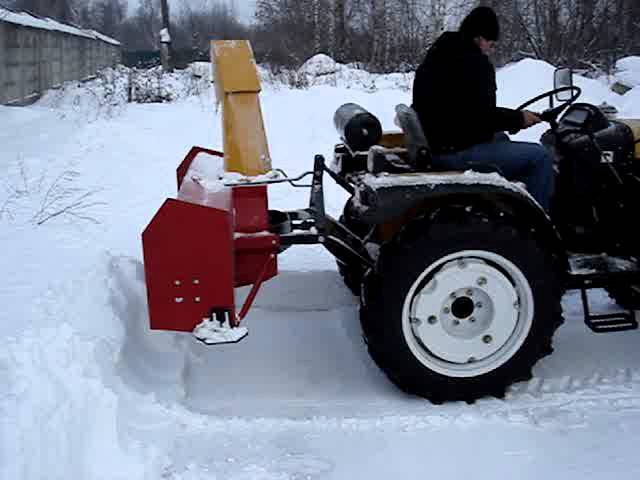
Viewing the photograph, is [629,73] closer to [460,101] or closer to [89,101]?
[460,101]

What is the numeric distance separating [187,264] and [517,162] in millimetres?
1682

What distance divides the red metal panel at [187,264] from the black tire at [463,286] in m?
0.67

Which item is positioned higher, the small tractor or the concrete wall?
the concrete wall

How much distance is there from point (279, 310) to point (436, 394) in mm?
1396

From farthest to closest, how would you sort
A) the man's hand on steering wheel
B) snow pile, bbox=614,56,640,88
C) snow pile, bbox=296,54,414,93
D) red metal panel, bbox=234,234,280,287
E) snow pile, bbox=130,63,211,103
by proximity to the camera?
snow pile, bbox=130,63,211,103
snow pile, bbox=296,54,414,93
snow pile, bbox=614,56,640,88
the man's hand on steering wheel
red metal panel, bbox=234,234,280,287

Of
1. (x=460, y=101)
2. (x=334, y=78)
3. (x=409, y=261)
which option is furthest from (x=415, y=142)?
(x=334, y=78)

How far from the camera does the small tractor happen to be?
322 cm

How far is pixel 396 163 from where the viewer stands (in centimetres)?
379

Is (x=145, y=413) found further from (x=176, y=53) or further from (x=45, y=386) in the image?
(x=176, y=53)

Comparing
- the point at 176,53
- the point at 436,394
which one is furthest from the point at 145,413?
the point at 176,53

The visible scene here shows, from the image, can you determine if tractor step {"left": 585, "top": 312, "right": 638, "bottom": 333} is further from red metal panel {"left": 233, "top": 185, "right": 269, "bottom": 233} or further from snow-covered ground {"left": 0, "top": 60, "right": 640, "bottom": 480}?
red metal panel {"left": 233, "top": 185, "right": 269, "bottom": 233}

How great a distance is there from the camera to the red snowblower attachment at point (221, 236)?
317 centimetres

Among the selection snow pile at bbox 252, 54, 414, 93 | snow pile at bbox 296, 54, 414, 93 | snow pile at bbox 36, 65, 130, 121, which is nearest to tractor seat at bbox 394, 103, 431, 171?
snow pile at bbox 36, 65, 130, 121

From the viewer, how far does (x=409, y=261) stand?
127 inches
